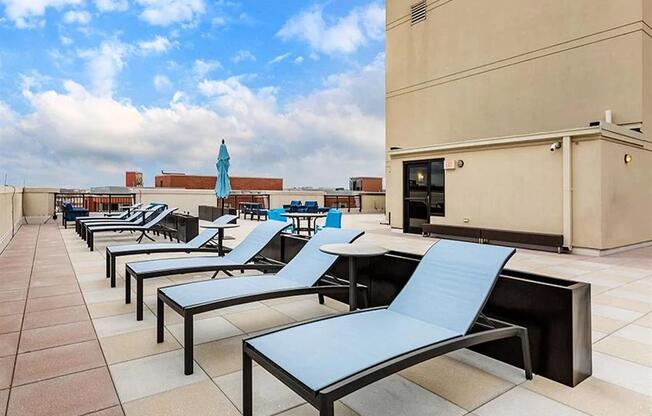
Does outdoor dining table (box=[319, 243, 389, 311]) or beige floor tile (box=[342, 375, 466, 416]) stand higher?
outdoor dining table (box=[319, 243, 389, 311])

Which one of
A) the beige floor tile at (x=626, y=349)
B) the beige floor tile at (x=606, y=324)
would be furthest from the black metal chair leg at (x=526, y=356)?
the beige floor tile at (x=606, y=324)

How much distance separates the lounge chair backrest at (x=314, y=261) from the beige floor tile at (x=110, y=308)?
1.51 m

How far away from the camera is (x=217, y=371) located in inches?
98.4

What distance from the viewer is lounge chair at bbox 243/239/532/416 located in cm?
172

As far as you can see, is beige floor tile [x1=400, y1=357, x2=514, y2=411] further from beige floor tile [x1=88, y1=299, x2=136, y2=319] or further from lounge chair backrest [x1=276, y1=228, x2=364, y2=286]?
beige floor tile [x1=88, y1=299, x2=136, y2=319]

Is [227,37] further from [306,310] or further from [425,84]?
[306,310]

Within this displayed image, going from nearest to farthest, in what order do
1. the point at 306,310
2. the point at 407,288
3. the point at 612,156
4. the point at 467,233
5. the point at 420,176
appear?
the point at 407,288 → the point at 306,310 → the point at 612,156 → the point at 467,233 → the point at 420,176

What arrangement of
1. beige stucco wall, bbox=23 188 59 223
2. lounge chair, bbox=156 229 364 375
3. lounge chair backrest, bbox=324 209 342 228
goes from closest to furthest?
lounge chair, bbox=156 229 364 375 < lounge chair backrest, bbox=324 209 342 228 < beige stucco wall, bbox=23 188 59 223

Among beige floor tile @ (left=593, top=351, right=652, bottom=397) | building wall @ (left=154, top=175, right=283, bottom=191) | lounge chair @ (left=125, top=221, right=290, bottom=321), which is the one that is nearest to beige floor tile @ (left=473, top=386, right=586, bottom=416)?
beige floor tile @ (left=593, top=351, right=652, bottom=397)

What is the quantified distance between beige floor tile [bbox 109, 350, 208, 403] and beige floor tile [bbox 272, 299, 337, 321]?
47.8 inches

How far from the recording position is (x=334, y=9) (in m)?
17.9

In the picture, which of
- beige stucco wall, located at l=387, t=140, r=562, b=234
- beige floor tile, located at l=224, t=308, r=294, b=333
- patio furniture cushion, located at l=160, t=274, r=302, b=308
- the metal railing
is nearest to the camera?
patio furniture cushion, located at l=160, t=274, r=302, b=308

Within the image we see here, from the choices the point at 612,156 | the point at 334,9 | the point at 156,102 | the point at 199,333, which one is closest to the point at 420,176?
the point at 612,156

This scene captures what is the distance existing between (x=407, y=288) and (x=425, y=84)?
12.5 meters
